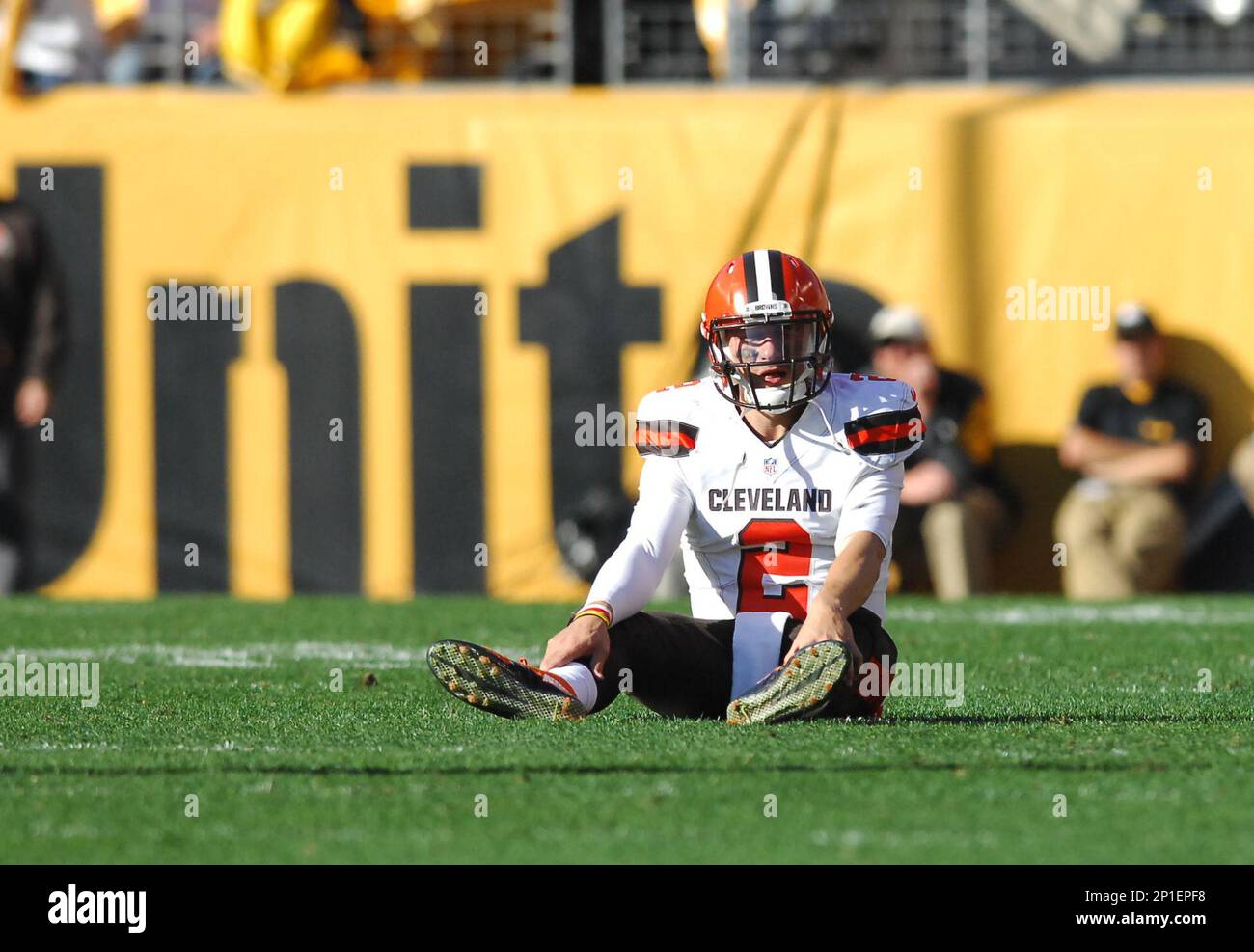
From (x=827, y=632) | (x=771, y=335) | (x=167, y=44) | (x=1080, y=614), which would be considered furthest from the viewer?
(x=167, y=44)

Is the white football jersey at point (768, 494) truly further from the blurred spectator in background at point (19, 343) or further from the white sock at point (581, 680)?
the blurred spectator in background at point (19, 343)

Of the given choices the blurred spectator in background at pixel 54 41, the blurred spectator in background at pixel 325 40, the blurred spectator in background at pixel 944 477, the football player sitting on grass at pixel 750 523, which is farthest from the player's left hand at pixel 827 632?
the blurred spectator in background at pixel 54 41

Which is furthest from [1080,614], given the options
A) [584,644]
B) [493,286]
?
[584,644]

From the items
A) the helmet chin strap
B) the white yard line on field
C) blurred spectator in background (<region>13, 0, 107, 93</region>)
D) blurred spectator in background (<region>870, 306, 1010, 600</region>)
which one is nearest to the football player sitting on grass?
the helmet chin strap

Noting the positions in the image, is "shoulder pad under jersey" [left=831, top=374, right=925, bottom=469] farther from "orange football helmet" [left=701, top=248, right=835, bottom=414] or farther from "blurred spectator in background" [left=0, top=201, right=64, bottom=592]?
"blurred spectator in background" [left=0, top=201, right=64, bottom=592]

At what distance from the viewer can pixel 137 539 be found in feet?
33.4

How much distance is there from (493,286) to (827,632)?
5675mm

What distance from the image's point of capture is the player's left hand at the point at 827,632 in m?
4.79

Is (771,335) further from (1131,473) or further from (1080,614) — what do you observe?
(1131,473)

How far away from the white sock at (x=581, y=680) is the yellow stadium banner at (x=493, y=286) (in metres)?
5.08

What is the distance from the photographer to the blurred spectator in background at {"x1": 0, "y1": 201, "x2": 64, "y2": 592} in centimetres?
1019

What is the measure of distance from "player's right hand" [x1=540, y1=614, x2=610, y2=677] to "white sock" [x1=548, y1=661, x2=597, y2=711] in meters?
0.01

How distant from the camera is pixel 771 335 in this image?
5168 millimetres

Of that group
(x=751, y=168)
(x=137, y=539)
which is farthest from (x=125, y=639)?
(x=751, y=168)
